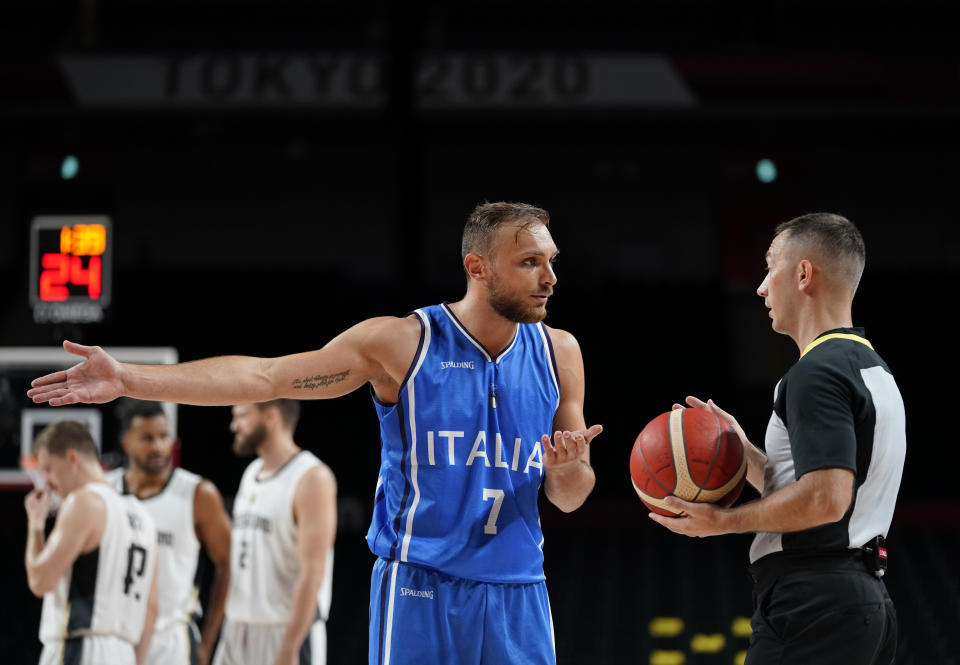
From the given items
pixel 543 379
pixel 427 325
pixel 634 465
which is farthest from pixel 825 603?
pixel 427 325

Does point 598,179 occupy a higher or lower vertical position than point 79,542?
higher

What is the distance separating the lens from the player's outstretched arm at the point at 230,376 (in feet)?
10.6

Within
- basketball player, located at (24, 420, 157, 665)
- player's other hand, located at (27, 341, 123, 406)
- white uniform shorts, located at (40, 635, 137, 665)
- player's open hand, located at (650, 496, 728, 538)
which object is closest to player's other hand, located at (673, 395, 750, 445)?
player's open hand, located at (650, 496, 728, 538)

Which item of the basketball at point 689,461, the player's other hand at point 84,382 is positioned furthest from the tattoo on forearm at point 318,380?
the basketball at point 689,461

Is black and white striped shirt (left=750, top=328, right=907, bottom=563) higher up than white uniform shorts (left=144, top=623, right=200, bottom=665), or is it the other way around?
black and white striped shirt (left=750, top=328, right=907, bottom=563)

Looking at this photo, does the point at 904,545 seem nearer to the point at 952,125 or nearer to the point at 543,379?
the point at 952,125

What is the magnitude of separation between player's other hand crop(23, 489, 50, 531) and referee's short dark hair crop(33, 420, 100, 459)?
211 millimetres

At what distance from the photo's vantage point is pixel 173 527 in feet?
21.7

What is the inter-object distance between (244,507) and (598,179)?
11580 millimetres

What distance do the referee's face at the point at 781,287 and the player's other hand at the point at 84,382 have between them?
1.90 metres

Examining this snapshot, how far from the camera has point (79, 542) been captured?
17.3ft

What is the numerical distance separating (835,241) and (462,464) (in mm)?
1318

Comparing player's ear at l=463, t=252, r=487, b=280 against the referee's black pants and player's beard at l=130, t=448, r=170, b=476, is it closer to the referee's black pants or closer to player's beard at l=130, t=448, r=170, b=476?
the referee's black pants

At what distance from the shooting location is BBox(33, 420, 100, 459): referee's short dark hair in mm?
5512
